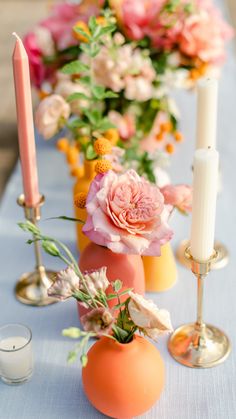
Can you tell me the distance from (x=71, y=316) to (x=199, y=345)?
0.67 ft

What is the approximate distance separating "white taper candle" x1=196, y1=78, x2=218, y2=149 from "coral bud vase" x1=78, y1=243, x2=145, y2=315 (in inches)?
9.7

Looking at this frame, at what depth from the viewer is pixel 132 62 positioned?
126cm

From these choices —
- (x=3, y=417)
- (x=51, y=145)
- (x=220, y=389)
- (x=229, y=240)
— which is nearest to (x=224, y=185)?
(x=229, y=240)

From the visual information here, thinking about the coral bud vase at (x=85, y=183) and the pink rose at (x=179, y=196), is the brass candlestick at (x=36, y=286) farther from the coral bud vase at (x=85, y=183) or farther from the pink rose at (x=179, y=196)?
the pink rose at (x=179, y=196)

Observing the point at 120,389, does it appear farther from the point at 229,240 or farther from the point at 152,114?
the point at 152,114

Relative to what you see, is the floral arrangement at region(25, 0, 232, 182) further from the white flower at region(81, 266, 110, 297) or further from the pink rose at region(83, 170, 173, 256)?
the white flower at region(81, 266, 110, 297)

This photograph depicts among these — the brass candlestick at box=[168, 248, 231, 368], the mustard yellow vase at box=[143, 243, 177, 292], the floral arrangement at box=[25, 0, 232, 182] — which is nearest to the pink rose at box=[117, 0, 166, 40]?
the floral arrangement at box=[25, 0, 232, 182]

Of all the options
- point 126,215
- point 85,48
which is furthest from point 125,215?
point 85,48

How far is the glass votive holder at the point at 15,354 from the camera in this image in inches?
34.1

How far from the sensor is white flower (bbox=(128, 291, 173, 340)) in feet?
2.41

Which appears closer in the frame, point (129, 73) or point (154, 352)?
point (154, 352)

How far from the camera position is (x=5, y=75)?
1.93m

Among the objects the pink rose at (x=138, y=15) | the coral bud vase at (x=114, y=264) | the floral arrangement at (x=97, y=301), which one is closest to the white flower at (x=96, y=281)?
the floral arrangement at (x=97, y=301)

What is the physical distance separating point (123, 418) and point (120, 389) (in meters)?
0.05
